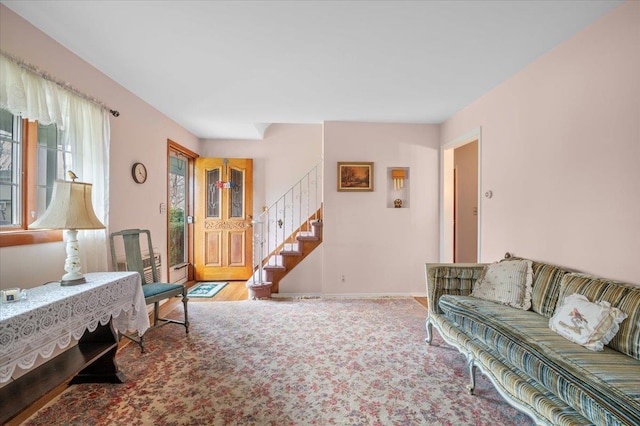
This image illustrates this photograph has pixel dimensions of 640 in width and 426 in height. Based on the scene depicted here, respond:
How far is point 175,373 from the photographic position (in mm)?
2393

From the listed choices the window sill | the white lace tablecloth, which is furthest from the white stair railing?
the window sill

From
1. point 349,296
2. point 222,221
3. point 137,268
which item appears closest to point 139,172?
point 137,268

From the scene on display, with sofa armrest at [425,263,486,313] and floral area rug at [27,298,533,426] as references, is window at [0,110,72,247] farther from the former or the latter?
sofa armrest at [425,263,486,313]

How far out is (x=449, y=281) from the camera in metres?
2.81

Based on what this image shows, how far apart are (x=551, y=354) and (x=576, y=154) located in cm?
155

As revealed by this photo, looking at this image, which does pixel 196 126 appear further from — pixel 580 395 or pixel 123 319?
pixel 580 395

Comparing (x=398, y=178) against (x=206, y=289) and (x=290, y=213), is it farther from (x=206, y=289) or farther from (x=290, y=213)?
(x=206, y=289)

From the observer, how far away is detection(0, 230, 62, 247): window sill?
1963mm

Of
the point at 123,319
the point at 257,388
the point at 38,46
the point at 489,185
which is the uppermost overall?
the point at 38,46

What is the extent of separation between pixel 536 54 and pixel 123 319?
4171 mm

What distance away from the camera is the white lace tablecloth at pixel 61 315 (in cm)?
145

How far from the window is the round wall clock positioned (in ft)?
3.36

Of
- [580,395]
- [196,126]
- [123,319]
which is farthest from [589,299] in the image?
[196,126]

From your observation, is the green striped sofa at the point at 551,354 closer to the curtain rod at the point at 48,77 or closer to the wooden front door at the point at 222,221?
the curtain rod at the point at 48,77
